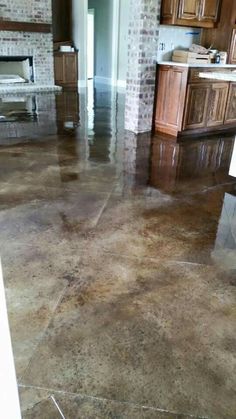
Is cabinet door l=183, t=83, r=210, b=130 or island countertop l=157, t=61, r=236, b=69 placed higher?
island countertop l=157, t=61, r=236, b=69

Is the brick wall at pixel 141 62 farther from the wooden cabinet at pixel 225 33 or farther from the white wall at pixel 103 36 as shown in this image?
the white wall at pixel 103 36

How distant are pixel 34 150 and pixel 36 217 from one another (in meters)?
1.77

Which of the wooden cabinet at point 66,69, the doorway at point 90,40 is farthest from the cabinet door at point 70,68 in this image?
the doorway at point 90,40

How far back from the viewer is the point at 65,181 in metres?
3.30

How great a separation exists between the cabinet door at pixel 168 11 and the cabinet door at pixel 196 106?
90cm

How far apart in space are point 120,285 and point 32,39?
27.9 ft

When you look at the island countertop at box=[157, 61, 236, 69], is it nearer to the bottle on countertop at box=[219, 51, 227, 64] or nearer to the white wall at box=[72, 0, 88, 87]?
the bottle on countertop at box=[219, 51, 227, 64]

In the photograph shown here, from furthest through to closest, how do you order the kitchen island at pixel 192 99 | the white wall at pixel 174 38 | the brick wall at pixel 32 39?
1. the brick wall at pixel 32 39
2. the white wall at pixel 174 38
3. the kitchen island at pixel 192 99

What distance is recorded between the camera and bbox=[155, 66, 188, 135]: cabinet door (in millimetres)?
4570

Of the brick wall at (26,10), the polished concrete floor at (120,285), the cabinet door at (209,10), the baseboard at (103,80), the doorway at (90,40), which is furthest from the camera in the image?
the doorway at (90,40)

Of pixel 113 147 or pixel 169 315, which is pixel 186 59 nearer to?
pixel 113 147

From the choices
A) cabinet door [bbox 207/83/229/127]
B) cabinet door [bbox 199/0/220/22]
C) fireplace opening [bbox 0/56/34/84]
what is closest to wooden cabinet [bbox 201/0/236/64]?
cabinet door [bbox 199/0/220/22]

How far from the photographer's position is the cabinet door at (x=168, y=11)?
4.44 m

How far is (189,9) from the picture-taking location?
15.0 ft
